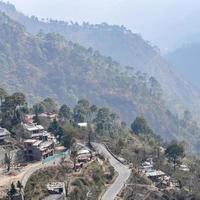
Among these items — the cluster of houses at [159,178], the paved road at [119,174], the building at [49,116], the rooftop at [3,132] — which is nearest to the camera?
the paved road at [119,174]

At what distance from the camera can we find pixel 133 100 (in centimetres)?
15350

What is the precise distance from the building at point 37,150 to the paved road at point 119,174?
6.46 metres

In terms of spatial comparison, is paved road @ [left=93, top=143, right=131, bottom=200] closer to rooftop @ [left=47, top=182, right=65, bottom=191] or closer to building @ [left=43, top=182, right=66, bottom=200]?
rooftop @ [left=47, top=182, right=65, bottom=191]

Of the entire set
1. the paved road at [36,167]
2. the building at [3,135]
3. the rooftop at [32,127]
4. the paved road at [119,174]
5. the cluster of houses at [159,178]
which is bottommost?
the cluster of houses at [159,178]

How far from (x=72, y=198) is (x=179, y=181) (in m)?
15.7

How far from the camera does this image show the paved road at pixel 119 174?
45625mm

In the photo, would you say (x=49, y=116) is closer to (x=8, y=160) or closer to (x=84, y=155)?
(x=84, y=155)

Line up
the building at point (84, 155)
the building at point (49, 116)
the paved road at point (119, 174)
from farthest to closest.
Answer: the building at point (49, 116) → the building at point (84, 155) → the paved road at point (119, 174)

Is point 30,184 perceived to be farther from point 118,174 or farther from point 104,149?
point 104,149

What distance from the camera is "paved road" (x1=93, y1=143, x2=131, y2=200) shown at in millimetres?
45625

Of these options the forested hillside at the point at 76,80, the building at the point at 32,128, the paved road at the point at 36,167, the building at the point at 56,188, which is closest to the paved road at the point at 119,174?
the building at the point at 56,188

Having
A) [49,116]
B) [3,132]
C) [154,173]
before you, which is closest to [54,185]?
[3,132]

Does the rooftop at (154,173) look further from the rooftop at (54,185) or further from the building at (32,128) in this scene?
the rooftop at (54,185)

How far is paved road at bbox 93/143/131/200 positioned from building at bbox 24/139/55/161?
646 cm
